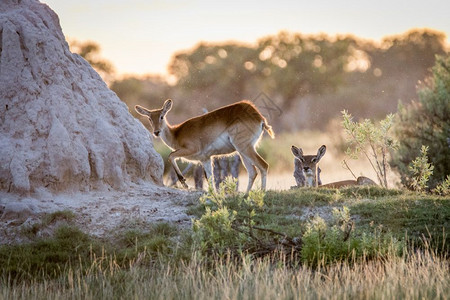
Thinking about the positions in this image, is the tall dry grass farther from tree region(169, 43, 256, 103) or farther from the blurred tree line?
tree region(169, 43, 256, 103)

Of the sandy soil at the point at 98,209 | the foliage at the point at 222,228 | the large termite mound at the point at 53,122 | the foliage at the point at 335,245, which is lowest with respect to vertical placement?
the foliage at the point at 335,245

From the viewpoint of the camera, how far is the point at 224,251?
871 centimetres

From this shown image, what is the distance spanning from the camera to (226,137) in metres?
14.0

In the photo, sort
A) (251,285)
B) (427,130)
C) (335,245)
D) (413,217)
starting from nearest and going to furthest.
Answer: (251,285)
(335,245)
(413,217)
(427,130)

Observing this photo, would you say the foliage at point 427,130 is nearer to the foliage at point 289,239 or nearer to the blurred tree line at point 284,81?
the foliage at point 289,239

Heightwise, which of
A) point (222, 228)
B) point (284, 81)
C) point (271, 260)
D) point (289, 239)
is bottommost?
point (271, 260)

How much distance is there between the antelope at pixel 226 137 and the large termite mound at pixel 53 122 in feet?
5.90

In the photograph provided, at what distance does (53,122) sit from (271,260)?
4.21m

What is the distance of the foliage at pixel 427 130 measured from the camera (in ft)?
57.0

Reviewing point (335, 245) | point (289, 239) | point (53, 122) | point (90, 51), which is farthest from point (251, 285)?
point (90, 51)

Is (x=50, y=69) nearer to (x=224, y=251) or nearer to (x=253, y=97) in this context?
(x=224, y=251)

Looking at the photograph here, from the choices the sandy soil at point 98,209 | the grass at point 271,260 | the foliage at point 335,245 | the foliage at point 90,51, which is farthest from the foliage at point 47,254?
the foliage at point 90,51

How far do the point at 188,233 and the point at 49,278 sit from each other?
199cm

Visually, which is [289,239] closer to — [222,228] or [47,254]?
[222,228]
